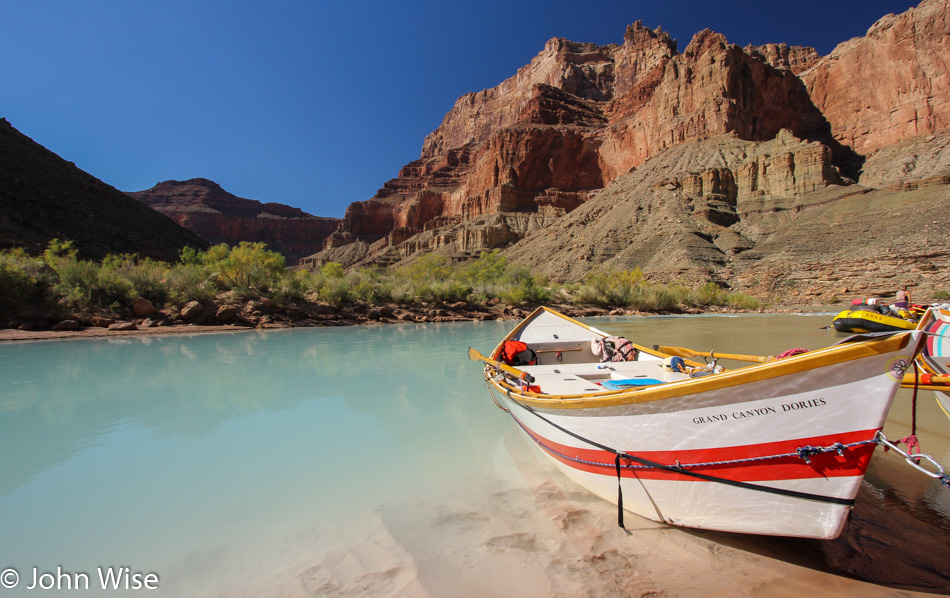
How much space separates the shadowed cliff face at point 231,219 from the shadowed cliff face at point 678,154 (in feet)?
83.1

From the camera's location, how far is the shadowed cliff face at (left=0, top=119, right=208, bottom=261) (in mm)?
24531

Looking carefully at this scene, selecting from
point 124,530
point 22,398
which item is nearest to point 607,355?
point 124,530

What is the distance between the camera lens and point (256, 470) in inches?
152

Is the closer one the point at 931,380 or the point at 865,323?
the point at 865,323

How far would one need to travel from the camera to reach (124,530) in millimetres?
2863

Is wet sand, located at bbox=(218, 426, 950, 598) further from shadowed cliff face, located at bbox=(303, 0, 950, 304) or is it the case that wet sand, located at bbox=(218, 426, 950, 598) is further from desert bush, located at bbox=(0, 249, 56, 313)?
shadowed cliff face, located at bbox=(303, 0, 950, 304)

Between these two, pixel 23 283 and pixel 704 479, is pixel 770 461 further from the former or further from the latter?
pixel 23 283

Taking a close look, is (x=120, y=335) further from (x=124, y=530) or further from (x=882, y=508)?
(x=882, y=508)

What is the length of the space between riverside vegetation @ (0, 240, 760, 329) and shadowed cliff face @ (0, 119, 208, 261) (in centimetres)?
243

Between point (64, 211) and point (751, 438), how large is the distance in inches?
1559

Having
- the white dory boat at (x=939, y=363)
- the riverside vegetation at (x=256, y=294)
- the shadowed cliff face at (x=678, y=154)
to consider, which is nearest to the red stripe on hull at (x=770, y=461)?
the white dory boat at (x=939, y=363)

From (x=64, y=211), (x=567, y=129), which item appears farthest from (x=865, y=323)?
(x=567, y=129)

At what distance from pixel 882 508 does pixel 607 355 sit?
3.19m

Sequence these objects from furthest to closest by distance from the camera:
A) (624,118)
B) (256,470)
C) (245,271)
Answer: (624,118)
(245,271)
(256,470)
